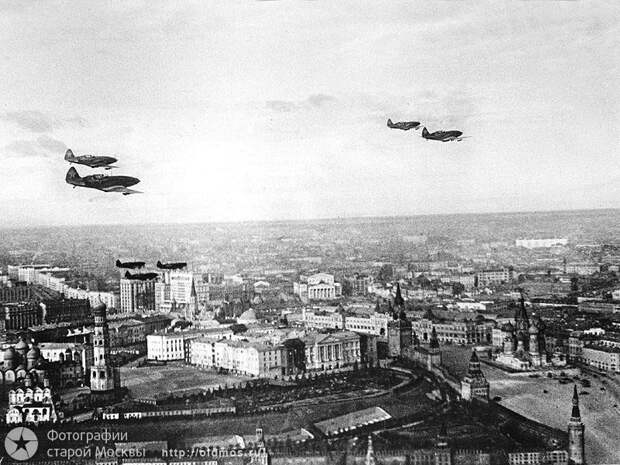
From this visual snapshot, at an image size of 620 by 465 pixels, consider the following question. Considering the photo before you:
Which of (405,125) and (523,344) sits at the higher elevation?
(405,125)

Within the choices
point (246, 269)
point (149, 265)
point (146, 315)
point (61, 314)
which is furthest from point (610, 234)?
point (61, 314)

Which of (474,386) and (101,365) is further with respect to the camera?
(101,365)

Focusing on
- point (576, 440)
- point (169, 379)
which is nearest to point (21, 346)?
point (169, 379)

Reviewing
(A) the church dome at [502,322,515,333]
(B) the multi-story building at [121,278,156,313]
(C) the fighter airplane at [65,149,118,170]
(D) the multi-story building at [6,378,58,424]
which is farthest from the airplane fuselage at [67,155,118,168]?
(A) the church dome at [502,322,515,333]

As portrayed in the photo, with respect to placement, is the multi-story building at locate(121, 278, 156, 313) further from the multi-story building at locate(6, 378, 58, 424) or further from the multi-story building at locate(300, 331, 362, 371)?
the multi-story building at locate(6, 378, 58, 424)

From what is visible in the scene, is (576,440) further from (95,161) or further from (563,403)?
(95,161)

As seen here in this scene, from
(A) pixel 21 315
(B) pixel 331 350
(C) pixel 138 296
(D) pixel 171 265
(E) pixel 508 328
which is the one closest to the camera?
(D) pixel 171 265

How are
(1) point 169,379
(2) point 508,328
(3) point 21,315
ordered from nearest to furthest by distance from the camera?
(1) point 169,379
(3) point 21,315
(2) point 508,328

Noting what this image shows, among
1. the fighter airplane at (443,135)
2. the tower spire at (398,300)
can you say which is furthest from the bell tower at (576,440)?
the tower spire at (398,300)
